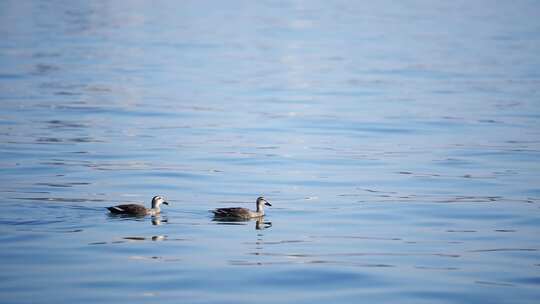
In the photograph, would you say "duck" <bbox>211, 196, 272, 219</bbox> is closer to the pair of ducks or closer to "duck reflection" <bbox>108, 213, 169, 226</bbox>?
the pair of ducks

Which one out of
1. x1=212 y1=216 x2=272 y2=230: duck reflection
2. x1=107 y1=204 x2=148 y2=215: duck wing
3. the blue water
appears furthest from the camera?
x1=212 y1=216 x2=272 y2=230: duck reflection

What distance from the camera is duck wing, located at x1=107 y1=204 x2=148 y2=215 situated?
19.6 m

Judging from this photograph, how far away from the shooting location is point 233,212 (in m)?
19.9

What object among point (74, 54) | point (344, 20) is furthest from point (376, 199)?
point (344, 20)


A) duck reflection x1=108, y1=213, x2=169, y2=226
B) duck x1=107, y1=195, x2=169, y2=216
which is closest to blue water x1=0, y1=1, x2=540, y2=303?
duck reflection x1=108, y1=213, x2=169, y2=226

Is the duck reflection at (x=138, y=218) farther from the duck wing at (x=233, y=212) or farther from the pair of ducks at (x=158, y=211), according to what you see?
the duck wing at (x=233, y=212)

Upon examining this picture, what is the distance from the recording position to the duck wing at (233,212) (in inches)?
782

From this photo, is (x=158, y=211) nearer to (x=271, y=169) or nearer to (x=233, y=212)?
(x=233, y=212)

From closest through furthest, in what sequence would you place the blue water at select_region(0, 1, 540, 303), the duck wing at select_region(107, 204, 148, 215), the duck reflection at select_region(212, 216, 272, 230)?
the blue water at select_region(0, 1, 540, 303) < the duck wing at select_region(107, 204, 148, 215) < the duck reflection at select_region(212, 216, 272, 230)

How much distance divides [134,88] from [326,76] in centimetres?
1166

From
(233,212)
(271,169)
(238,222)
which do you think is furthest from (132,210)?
(271,169)

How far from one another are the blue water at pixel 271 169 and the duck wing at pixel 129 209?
0.16 m

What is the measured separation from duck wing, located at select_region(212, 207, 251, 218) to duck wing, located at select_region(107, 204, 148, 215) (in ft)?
4.68

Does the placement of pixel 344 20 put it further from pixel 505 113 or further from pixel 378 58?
pixel 505 113
